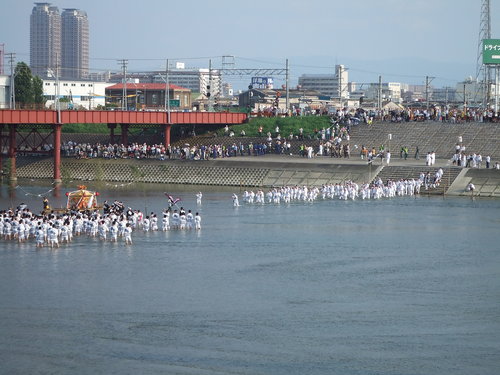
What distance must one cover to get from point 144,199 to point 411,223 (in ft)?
74.4

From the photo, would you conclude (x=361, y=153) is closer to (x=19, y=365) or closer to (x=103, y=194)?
(x=103, y=194)

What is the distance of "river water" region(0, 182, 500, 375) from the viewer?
1291 inches

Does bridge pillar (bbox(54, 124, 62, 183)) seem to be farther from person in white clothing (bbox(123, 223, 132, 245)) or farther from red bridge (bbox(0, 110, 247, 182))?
person in white clothing (bbox(123, 223, 132, 245))

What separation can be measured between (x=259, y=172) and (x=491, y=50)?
101 ft

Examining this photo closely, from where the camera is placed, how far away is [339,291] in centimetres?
4212

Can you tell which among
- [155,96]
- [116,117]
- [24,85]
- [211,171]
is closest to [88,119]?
[116,117]

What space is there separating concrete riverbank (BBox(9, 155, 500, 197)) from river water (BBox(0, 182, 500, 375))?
19.6m

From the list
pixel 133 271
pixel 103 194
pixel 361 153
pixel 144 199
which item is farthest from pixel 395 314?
pixel 361 153

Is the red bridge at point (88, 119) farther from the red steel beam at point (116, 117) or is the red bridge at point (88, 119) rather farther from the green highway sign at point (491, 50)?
the green highway sign at point (491, 50)

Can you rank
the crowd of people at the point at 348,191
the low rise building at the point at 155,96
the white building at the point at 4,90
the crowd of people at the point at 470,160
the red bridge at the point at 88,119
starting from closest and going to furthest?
the crowd of people at the point at 348,191, the crowd of people at the point at 470,160, the red bridge at the point at 88,119, the white building at the point at 4,90, the low rise building at the point at 155,96

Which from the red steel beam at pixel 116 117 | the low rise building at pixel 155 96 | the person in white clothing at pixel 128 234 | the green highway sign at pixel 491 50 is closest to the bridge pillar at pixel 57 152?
the red steel beam at pixel 116 117

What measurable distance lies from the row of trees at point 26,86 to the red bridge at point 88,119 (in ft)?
119

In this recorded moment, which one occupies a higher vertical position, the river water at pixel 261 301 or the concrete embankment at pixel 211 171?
the concrete embankment at pixel 211 171

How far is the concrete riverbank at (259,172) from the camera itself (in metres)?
80.8
